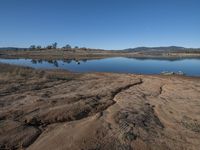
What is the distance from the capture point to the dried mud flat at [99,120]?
269 inches

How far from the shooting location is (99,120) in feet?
27.4

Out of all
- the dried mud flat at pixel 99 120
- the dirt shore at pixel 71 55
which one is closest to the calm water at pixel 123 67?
the dried mud flat at pixel 99 120

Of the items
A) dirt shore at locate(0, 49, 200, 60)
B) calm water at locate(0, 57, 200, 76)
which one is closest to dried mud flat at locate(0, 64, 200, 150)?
calm water at locate(0, 57, 200, 76)

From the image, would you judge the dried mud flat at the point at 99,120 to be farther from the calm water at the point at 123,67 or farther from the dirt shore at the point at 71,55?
the dirt shore at the point at 71,55

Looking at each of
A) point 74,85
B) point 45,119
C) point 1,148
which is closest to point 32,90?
point 74,85

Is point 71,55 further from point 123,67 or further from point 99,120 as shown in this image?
point 99,120

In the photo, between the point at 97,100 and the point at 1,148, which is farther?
the point at 97,100

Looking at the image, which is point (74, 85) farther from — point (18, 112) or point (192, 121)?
point (192, 121)

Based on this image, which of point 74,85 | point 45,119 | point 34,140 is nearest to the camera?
point 34,140

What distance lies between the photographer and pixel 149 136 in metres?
7.32

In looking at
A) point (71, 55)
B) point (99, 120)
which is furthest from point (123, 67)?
point (71, 55)

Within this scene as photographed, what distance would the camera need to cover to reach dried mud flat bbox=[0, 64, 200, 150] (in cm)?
683

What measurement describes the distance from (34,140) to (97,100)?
14.7 feet

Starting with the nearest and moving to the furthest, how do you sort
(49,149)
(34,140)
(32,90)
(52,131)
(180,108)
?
1. (49,149)
2. (34,140)
3. (52,131)
4. (180,108)
5. (32,90)
